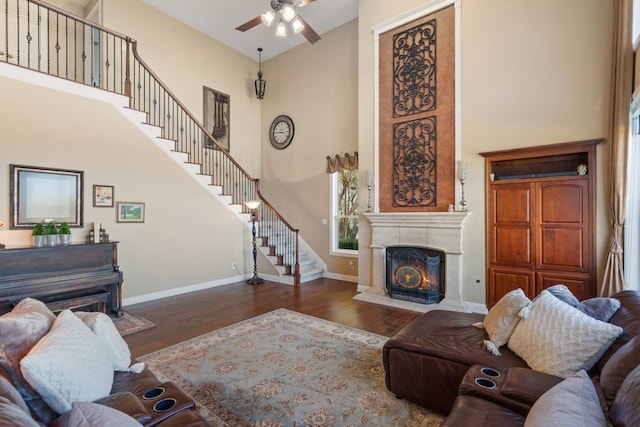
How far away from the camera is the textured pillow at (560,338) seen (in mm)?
1704

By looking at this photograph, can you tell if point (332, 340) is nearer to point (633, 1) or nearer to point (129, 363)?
point (129, 363)

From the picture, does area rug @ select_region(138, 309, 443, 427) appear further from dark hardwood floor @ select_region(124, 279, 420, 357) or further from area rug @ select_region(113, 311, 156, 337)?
area rug @ select_region(113, 311, 156, 337)

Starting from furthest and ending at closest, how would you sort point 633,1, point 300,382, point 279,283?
1. point 279,283
2. point 633,1
3. point 300,382

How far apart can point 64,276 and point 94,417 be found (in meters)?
3.69

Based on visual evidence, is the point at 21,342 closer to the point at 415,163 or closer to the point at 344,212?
the point at 415,163

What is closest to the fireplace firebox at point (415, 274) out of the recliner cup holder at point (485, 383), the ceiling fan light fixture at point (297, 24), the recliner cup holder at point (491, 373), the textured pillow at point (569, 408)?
the recliner cup holder at point (491, 373)

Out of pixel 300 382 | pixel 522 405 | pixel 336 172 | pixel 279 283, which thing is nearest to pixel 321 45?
pixel 336 172

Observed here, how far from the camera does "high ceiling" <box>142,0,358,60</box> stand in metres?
5.83

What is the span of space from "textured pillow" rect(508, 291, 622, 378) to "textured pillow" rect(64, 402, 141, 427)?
7.07ft

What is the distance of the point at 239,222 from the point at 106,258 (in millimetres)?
2619

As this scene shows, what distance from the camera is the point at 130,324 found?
3936mm

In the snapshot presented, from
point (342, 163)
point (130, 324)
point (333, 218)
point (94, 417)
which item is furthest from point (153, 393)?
point (342, 163)

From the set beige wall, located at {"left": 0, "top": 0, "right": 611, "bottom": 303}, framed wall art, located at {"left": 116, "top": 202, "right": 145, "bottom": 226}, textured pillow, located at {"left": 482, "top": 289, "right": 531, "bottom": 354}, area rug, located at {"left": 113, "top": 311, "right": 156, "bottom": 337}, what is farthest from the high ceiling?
textured pillow, located at {"left": 482, "top": 289, "right": 531, "bottom": 354}

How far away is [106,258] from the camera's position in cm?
421
